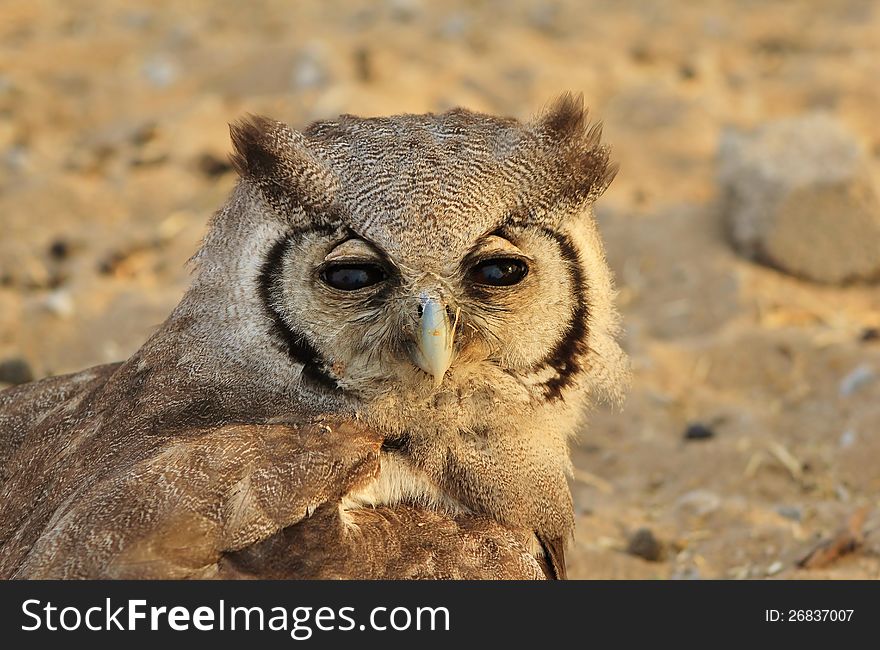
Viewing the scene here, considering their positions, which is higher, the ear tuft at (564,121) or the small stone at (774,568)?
the ear tuft at (564,121)

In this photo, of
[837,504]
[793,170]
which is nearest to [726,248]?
[793,170]

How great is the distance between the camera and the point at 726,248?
223 inches

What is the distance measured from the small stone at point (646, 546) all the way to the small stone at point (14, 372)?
231 centimetres

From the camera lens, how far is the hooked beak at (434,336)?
8.64 feet

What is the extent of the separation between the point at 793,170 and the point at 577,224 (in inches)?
110

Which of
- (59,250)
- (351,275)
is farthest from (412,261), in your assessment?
(59,250)

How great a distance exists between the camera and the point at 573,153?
9.77 feet

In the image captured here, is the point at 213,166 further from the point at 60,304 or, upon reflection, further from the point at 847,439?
the point at 847,439

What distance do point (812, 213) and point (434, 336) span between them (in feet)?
10.8

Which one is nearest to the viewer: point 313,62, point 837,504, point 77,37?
point 837,504

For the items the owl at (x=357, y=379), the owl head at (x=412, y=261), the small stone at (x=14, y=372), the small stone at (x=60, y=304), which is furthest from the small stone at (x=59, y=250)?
the owl head at (x=412, y=261)

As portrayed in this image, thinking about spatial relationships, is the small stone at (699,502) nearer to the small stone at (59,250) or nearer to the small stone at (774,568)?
the small stone at (774,568)
